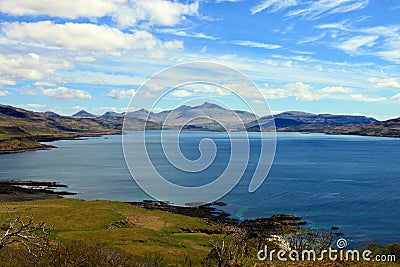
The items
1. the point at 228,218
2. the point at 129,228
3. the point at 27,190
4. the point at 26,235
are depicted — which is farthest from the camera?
the point at 27,190

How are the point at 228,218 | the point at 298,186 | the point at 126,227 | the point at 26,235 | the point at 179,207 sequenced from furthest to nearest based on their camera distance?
the point at 298,186 → the point at 179,207 → the point at 228,218 → the point at 126,227 → the point at 26,235

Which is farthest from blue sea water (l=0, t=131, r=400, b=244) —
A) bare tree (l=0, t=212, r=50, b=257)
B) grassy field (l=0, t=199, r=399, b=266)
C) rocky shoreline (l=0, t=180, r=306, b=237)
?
bare tree (l=0, t=212, r=50, b=257)

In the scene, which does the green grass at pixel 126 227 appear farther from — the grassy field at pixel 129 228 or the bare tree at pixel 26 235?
the bare tree at pixel 26 235

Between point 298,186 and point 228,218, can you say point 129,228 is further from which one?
point 298,186

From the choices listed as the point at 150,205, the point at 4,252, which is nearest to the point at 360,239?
the point at 150,205

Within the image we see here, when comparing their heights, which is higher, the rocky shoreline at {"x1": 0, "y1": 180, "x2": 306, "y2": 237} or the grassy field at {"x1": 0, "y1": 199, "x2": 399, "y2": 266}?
the grassy field at {"x1": 0, "y1": 199, "x2": 399, "y2": 266}

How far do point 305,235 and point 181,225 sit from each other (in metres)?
20.1

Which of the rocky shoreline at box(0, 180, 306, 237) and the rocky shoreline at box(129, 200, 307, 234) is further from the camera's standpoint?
the rocky shoreline at box(0, 180, 306, 237)

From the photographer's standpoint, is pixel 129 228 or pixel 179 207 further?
pixel 179 207

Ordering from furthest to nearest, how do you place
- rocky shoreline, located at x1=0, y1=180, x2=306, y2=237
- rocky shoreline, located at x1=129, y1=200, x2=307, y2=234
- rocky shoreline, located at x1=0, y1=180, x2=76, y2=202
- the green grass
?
rocky shoreline, located at x1=0, y1=180, x2=76, y2=202, rocky shoreline, located at x1=0, y1=180, x2=306, y2=237, rocky shoreline, located at x1=129, y1=200, x2=307, y2=234, the green grass

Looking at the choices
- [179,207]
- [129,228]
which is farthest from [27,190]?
[129,228]

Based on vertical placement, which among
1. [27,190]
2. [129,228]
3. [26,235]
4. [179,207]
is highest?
[26,235]

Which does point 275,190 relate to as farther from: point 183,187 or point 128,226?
point 128,226

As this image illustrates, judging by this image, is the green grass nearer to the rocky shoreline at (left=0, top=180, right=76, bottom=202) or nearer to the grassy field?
the grassy field
